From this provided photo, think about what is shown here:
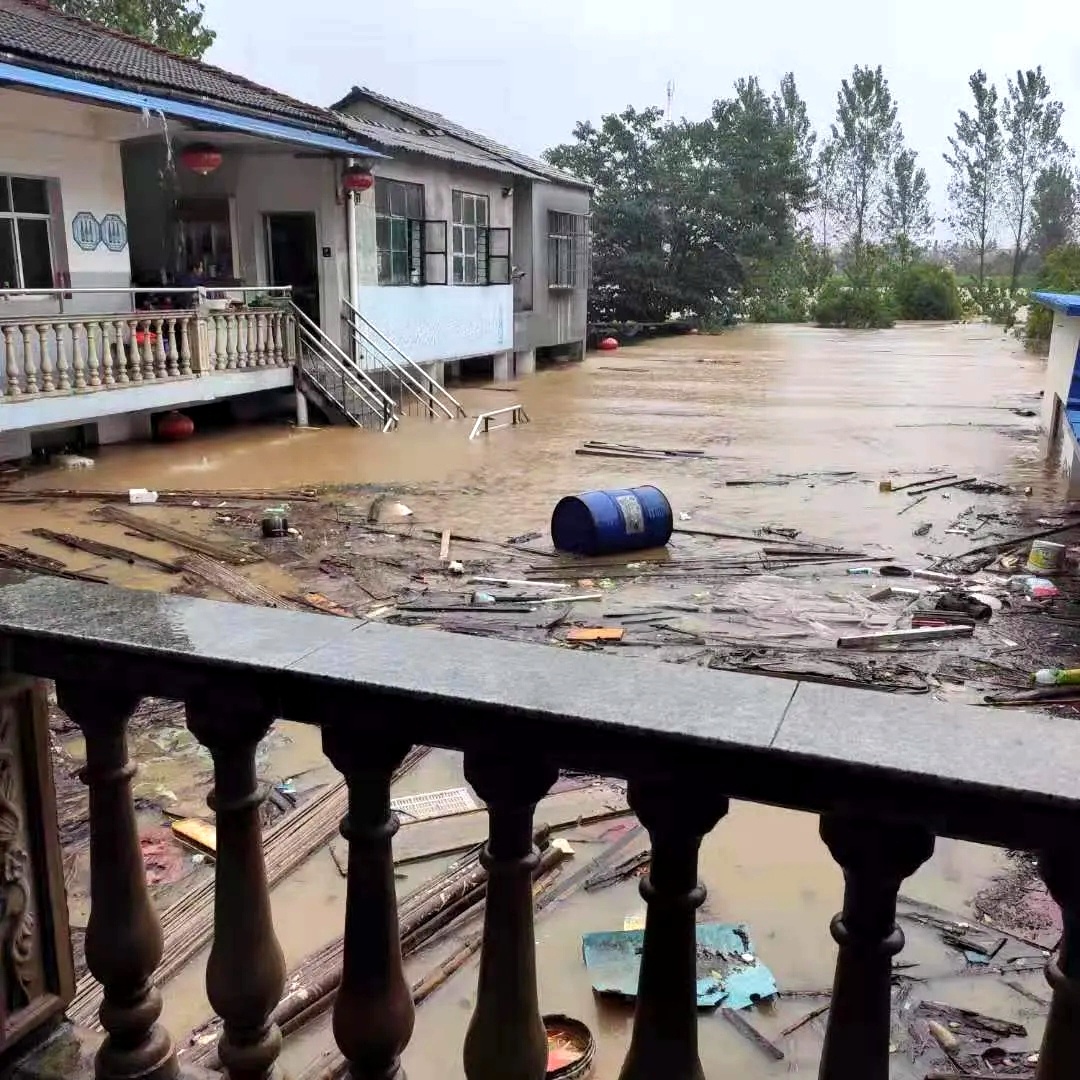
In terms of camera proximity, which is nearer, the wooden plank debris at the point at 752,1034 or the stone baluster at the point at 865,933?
the stone baluster at the point at 865,933

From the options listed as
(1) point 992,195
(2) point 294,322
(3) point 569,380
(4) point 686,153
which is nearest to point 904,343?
(4) point 686,153

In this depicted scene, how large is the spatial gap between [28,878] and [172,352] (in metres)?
12.9

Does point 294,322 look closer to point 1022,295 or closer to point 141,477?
point 141,477

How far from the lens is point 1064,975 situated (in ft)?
3.96

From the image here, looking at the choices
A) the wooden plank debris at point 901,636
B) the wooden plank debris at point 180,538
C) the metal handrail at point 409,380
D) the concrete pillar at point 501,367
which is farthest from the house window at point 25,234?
the concrete pillar at point 501,367

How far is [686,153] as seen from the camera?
135 ft

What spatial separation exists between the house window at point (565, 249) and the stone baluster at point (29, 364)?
55.9ft

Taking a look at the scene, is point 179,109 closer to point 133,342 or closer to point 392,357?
point 133,342

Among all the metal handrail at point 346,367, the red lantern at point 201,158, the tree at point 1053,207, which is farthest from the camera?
the tree at point 1053,207

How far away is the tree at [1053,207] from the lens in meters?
67.0

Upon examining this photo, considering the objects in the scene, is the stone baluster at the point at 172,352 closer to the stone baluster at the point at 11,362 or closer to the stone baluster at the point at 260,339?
the stone baluster at the point at 260,339

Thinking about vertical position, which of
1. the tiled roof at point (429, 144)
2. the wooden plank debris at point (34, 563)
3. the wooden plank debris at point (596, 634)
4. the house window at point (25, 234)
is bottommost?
the wooden plank debris at point (596, 634)

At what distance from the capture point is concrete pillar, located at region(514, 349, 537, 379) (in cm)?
2673

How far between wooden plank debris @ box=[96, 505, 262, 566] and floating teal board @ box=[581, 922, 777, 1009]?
619 centimetres
